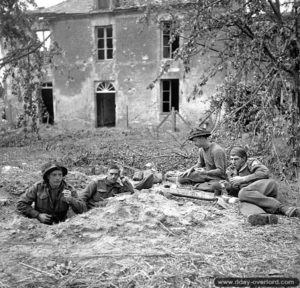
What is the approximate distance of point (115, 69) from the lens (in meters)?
19.2

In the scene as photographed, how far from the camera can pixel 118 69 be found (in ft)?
63.0

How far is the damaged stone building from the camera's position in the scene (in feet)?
60.3

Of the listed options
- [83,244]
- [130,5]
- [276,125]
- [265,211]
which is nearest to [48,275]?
[83,244]

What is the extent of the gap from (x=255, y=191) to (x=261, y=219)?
2.25 feet

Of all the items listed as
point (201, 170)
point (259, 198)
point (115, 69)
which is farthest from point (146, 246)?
point (115, 69)

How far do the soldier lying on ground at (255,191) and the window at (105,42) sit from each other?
15.1m

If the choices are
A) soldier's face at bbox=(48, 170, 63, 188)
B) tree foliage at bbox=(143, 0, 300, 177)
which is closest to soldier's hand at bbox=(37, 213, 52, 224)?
soldier's face at bbox=(48, 170, 63, 188)

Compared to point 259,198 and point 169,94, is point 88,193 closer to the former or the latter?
point 259,198

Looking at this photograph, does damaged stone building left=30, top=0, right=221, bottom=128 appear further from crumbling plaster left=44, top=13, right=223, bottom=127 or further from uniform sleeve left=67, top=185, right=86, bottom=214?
uniform sleeve left=67, top=185, right=86, bottom=214

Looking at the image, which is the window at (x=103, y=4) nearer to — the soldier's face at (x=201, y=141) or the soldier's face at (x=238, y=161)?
the soldier's face at (x=201, y=141)

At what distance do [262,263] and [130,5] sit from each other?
16.0m

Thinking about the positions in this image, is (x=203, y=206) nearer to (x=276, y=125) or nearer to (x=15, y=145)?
(x=276, y=125)

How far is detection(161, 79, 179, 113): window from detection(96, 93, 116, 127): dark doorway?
3596 millimetres

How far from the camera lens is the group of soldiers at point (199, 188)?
5.06m
